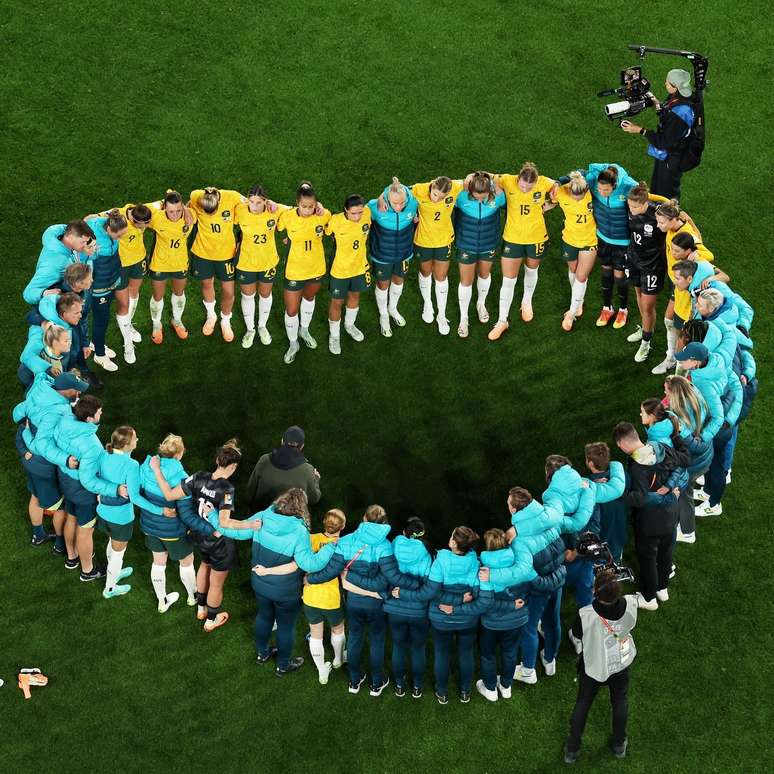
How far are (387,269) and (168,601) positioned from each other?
4.45 m

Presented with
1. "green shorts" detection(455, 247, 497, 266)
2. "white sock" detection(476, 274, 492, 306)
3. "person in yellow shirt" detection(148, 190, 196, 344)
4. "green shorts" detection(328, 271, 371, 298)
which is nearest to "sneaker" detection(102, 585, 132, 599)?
"person in yellow shirt" detection(148, 190, 196, 344)

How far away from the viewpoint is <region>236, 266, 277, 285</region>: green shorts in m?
13.3

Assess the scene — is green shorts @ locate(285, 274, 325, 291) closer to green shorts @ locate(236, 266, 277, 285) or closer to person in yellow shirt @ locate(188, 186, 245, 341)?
green shorts @ locate(236, 266, 277, 285)

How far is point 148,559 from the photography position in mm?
11945

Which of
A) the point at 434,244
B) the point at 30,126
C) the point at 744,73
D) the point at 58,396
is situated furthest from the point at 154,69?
the point at 744,73

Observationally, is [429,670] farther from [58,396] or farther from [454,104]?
[454,104]

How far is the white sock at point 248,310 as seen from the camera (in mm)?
13570

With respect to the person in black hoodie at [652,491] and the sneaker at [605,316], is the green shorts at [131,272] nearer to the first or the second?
the sneaker at [605,316]

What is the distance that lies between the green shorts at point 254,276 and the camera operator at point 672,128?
438 cm

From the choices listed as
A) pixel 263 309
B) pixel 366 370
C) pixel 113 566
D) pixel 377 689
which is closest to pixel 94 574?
pixel 113 566

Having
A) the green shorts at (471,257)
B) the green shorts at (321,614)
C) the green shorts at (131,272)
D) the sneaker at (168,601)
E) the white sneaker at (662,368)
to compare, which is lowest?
the sneaker at (168,601)

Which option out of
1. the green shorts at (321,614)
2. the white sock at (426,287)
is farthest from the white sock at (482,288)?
the green shorts at (321,614)

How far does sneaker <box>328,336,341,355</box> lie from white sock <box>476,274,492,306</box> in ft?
5.77

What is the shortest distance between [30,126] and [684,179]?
854cm
